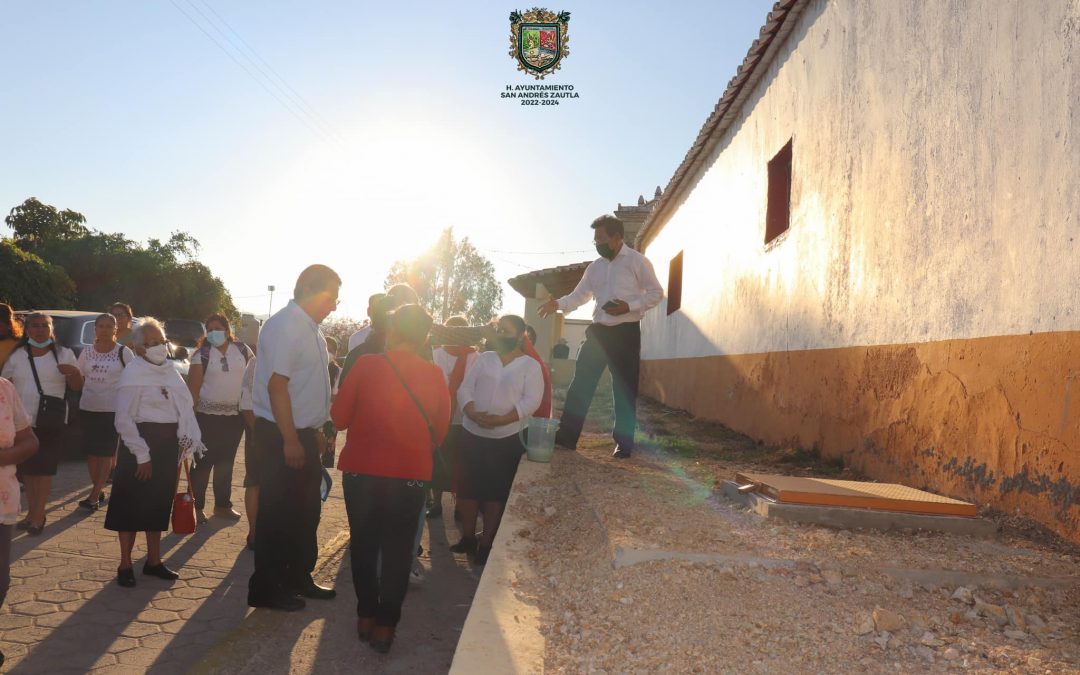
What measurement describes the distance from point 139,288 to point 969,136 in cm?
3991

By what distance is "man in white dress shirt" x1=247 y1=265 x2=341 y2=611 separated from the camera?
411 cm

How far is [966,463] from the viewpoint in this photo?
414cm

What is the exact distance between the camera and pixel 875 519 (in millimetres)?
3662

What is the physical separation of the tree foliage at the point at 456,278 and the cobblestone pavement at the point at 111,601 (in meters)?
50.4

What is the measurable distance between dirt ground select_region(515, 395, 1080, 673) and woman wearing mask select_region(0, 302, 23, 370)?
4.22 m

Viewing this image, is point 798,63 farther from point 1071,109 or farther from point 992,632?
point 992,632

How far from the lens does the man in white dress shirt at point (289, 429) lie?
4.11m

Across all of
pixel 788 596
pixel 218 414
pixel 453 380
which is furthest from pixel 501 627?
pixel 218 414

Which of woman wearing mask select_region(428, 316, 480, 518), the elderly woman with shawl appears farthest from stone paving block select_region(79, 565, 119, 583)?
woman wearing mask select_region(428, 316, 480, 518)

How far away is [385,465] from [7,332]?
3619 mm

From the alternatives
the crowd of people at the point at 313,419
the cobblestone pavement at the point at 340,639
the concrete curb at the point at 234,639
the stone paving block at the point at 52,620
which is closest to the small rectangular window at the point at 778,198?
the crowd of people at the point at 313,419

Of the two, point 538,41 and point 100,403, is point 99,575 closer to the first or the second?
point 100,403

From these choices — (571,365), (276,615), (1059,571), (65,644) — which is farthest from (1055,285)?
(571,365)

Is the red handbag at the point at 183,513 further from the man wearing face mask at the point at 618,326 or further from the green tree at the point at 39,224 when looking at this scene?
the green tree at the point at 39,224
